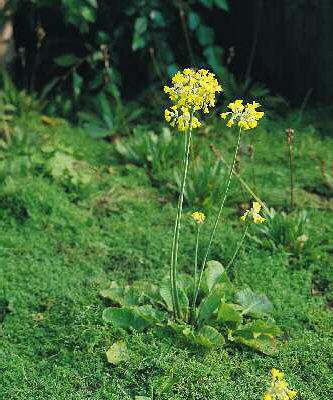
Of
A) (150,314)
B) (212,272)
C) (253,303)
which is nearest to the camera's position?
(150,314)

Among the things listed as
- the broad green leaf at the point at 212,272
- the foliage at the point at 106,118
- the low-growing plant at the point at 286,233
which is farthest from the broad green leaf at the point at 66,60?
the broad green leaf at the point at 212,272

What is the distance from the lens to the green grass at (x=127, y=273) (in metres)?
2.67

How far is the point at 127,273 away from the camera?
3264 millimetres

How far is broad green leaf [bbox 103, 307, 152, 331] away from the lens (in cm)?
284

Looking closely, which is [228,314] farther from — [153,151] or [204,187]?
[153,151]

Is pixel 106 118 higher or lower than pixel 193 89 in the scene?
lower

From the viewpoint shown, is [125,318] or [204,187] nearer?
[125,318]

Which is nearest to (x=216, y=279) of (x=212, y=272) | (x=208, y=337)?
(x=212, y=272)

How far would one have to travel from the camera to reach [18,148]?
408cm

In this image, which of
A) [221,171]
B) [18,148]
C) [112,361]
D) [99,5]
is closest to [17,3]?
[99,5]

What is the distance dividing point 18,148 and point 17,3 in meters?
1.05

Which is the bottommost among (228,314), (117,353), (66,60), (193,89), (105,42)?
(117,353)

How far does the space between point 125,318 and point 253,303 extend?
1.80ft

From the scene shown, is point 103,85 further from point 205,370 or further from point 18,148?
point 205,370
